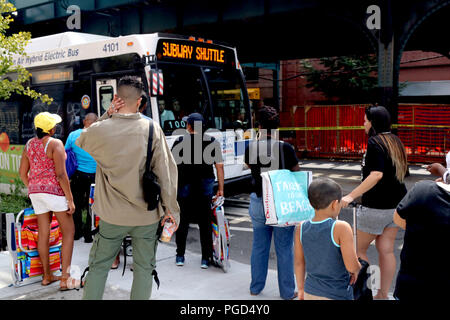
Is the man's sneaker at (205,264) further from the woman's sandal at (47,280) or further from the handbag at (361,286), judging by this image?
the handbag at (361,286)

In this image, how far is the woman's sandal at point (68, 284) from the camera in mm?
4789

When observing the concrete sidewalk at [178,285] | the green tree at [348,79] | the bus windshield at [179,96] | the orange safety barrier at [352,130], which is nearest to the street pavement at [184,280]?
the concrete sidewalk at [178,285]

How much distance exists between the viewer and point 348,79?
26094mm

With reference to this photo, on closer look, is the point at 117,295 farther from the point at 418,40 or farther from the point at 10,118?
the point at 418,40

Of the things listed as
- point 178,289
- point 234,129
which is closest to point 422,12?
point 234,129

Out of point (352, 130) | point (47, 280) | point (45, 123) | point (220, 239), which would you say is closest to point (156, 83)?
point (45, 123)

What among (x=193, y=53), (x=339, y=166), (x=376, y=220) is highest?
(x=193, y=53)

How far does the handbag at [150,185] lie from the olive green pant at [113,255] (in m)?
0.20

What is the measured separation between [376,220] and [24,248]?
11.5ft

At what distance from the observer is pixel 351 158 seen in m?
18.4

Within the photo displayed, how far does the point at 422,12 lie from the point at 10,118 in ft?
37.2

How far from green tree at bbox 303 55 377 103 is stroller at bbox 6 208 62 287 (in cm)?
2232

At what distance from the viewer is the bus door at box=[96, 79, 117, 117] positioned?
841cm

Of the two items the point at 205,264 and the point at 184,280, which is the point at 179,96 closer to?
the point at 205,264
